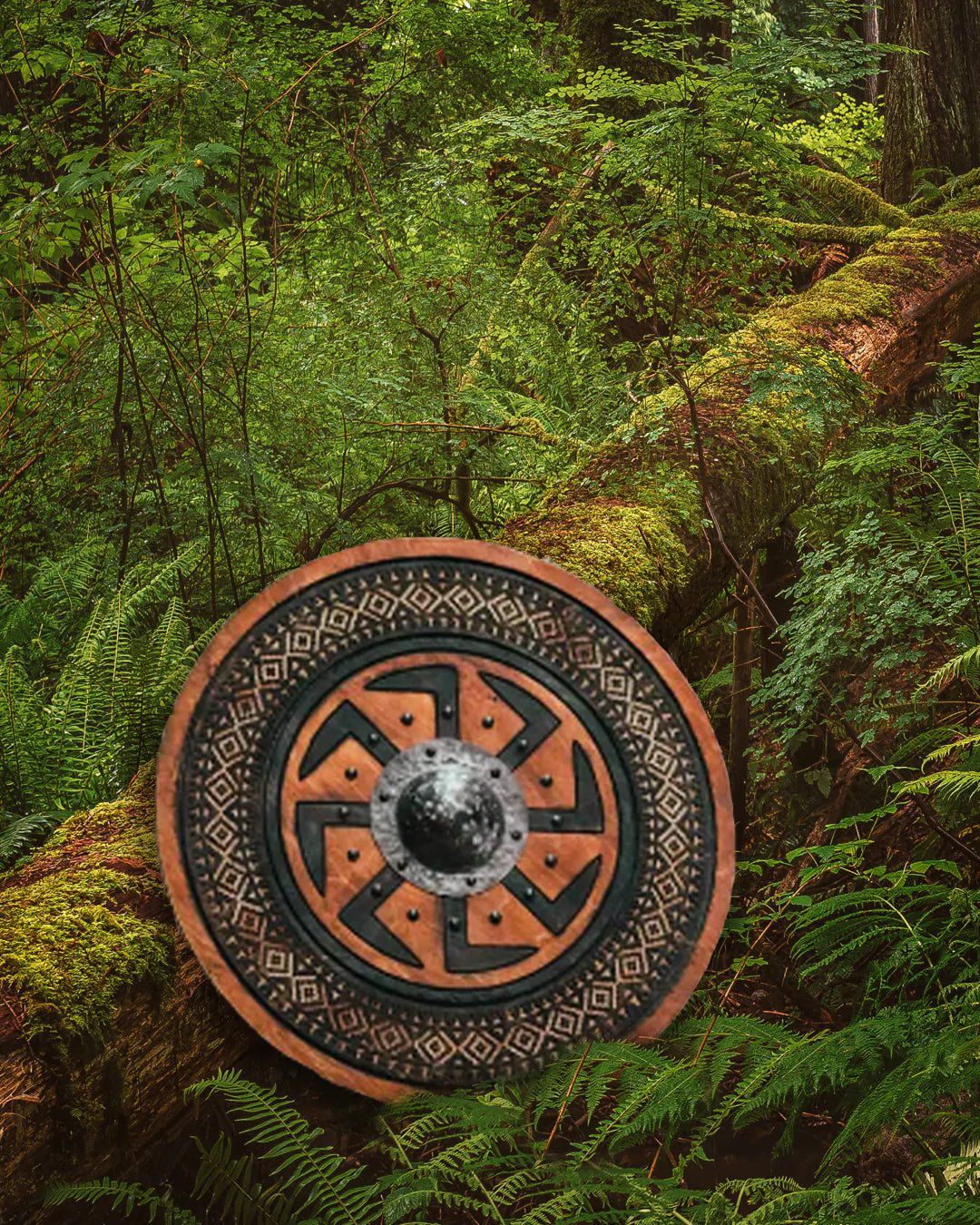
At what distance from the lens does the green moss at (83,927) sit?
8.48ft

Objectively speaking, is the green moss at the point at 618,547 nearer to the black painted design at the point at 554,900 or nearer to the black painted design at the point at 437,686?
the black painted design at the point at 437,686

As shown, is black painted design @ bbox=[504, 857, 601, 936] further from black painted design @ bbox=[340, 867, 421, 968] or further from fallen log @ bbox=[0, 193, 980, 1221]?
fallen log @ bbox=[0, 193, 980, 1221]

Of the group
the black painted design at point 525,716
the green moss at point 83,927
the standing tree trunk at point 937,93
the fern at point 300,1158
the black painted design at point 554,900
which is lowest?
the fern at point 300,1158

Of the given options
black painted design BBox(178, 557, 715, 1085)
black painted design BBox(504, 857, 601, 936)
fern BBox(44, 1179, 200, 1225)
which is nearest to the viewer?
fern BBox(44, 1179, 200, 1225)

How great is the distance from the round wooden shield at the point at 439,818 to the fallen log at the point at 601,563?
0.69 ft

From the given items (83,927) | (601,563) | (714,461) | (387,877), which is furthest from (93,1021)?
(714,461)

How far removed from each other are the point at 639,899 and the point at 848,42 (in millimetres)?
4074

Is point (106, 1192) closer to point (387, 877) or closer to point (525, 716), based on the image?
point (387, 877)

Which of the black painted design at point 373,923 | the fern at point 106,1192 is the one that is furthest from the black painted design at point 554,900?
the fern at point 106,1192

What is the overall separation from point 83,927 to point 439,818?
802 mm

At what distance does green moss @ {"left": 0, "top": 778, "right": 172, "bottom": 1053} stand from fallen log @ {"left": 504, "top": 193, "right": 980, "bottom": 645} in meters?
1.63

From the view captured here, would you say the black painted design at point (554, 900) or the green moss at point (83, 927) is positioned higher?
the green moss at point (83, 927)

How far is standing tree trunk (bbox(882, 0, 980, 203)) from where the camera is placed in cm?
848

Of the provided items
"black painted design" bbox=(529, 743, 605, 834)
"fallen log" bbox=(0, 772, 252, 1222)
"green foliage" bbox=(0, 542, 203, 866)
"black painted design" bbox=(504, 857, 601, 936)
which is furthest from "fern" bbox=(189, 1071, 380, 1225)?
"green foliage" bbox=(0, 542, 203, 866)
